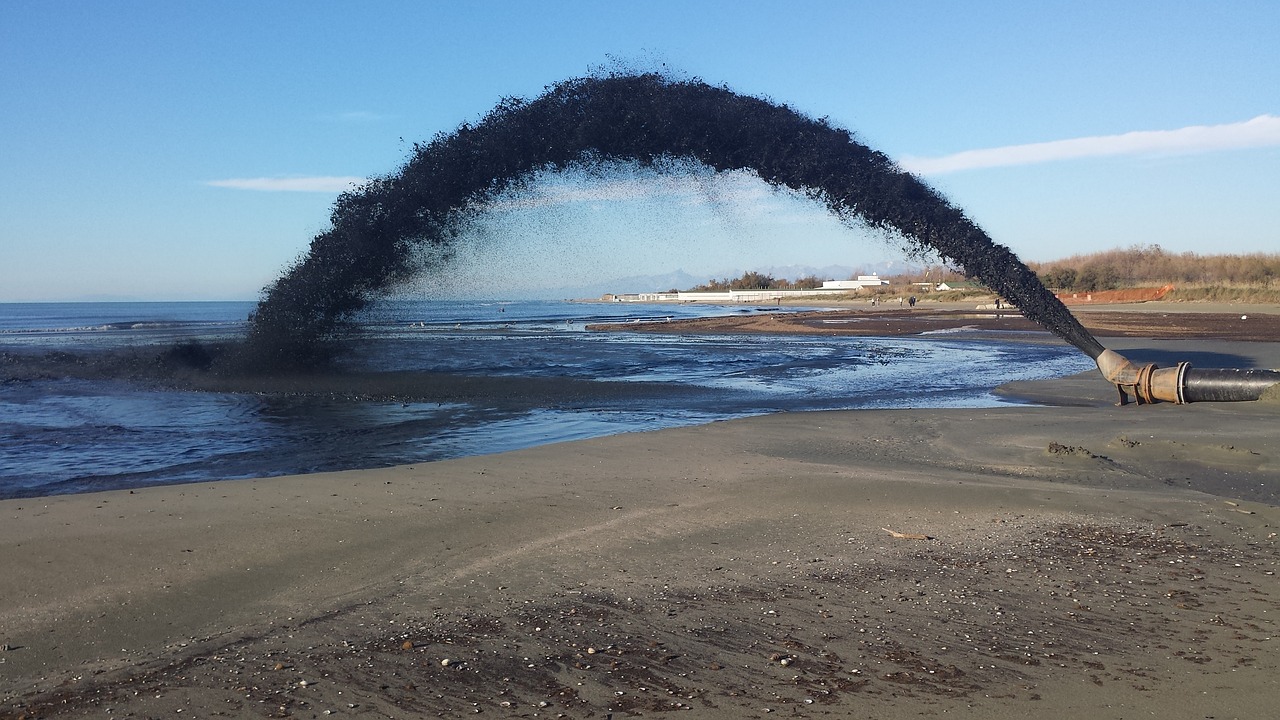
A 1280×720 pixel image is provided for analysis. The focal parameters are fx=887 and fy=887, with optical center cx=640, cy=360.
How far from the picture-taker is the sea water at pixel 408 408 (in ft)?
32.8

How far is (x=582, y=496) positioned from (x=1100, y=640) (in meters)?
4.27

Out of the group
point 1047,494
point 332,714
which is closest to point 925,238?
point 1047,494

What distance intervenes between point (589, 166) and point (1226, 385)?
33.1ft

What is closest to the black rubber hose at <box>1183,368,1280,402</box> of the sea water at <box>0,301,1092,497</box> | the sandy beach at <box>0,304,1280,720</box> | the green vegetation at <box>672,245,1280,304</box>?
the sea water at <box>0,301,1092,497</box>

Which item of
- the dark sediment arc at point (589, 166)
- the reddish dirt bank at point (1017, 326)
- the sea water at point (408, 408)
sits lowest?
the sea water at point (408, 408)

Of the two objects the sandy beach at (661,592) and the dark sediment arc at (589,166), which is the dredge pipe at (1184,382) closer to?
the dark sediment arc at (589,166)

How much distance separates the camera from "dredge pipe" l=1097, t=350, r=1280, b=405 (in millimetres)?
12234

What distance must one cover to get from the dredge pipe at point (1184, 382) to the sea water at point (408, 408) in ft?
7.79

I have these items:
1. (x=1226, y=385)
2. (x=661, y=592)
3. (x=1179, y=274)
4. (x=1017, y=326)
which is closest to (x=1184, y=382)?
(x=1226, y=385)

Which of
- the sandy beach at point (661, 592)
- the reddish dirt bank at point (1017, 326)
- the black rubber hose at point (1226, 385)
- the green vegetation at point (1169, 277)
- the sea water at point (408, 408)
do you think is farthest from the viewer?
the green vegetation at point (1169, 277)

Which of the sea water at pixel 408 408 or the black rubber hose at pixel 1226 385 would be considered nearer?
the sea water at pixel 408 408

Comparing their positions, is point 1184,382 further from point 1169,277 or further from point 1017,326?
point 1169,277

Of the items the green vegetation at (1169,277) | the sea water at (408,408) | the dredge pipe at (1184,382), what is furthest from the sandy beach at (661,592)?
the green vegetation at (1169,277)

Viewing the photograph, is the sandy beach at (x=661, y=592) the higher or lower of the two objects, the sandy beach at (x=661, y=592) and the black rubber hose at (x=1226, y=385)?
the lower
